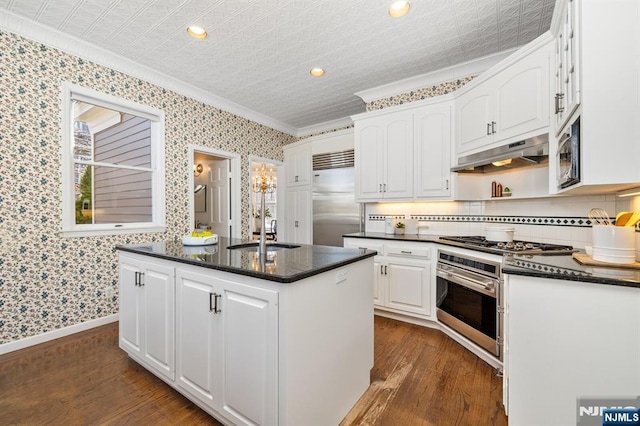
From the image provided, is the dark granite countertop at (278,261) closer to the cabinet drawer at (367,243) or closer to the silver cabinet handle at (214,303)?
the silver cabinet handle at (214,303)

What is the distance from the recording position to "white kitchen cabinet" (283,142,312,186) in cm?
459

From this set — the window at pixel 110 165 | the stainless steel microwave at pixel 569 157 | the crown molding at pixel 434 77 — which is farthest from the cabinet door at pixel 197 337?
the crown molding at pixel 434 77

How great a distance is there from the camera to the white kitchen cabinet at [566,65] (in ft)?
4.52

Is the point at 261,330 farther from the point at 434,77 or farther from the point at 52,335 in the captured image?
the point at 434,77

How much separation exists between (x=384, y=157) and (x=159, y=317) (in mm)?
2828

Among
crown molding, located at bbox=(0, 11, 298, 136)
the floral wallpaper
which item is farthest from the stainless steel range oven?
crown molding, located at bbox=(0, 11, 298, 136)

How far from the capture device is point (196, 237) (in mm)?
2199

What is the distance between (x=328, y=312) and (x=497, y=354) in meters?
1.47

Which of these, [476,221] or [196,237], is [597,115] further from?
[196,237]

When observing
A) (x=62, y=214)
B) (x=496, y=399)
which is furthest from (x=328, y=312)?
(x=62, y=214)

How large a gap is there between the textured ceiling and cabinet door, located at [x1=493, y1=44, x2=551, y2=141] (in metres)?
0.50

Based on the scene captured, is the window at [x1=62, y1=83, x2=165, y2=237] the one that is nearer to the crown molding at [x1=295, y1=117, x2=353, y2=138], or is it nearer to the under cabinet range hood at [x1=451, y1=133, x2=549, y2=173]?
the crown molding at [x1=295, y1=117, x2=353, y2=138]

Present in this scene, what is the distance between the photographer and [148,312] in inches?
75.2

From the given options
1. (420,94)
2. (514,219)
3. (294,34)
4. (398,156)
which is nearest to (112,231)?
(294,34)
